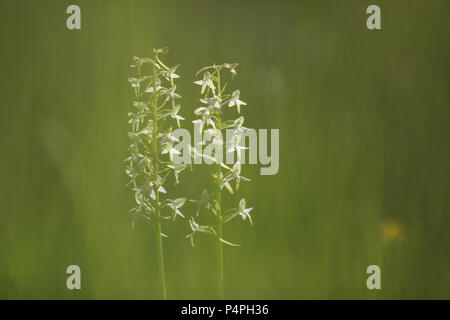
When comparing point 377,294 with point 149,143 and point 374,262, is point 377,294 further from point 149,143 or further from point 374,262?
point 149,143

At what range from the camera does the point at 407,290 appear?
117 inches

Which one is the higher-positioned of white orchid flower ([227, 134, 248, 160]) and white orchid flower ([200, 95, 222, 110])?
white orchid flower ([200, 95, 222, 110])

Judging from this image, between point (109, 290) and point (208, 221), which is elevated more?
point (208, 221)

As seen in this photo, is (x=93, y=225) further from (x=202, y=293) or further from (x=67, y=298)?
(x=202, y=293)

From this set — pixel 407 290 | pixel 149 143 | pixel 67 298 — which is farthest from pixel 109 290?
pixel 407 290

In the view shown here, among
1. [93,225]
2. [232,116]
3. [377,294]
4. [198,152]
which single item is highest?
[232,116]

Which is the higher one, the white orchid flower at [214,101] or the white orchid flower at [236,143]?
the white orchid flower at [214,101]

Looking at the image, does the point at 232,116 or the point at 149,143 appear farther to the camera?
the point at 232,116

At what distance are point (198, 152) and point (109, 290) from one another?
3.89 ft

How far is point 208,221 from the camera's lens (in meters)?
2.84

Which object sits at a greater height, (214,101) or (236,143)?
(214,101)

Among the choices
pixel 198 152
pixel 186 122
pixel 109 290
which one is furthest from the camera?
pixel 186 122

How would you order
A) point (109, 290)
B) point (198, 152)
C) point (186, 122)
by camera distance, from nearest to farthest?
point (198, 152)
point (109, 290)
point (186, 122)

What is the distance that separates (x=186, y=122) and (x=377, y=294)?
165 cm
